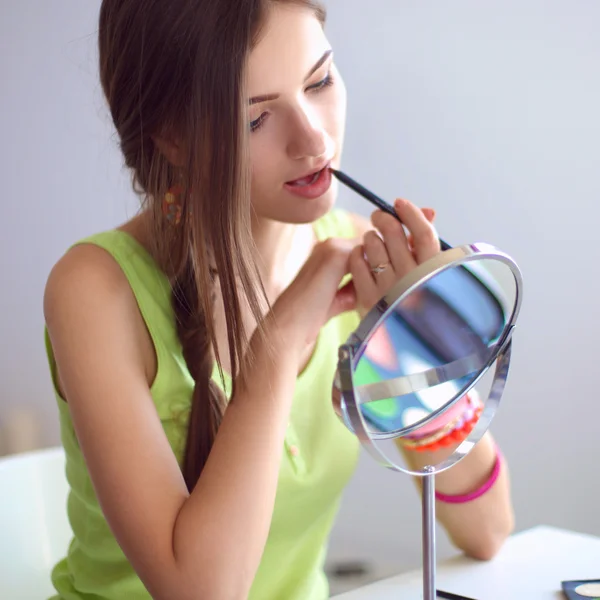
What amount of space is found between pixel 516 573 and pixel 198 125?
55 centimetres

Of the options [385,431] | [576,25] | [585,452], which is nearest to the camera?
[385,431]

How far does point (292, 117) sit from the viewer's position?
2.89 ft

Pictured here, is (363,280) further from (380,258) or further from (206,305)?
(206,305)

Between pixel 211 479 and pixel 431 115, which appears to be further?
pixel 431 115

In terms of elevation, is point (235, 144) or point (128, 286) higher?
point (235, 144)

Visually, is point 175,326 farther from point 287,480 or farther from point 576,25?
point 576,25

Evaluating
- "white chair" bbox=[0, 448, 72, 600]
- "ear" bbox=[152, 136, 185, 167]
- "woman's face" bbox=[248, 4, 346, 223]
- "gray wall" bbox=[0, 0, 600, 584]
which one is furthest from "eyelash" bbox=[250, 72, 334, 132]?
→ "gray wall" bbox=[0, 0, 600, 584]

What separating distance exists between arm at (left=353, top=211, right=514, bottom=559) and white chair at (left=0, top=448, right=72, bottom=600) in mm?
538

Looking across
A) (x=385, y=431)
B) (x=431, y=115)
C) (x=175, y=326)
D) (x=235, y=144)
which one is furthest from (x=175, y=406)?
(x=431, y=115)

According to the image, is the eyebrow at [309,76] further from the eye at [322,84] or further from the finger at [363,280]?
the finger at [363,280]

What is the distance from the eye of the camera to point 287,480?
41.7 inches

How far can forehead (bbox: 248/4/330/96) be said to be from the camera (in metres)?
0.87

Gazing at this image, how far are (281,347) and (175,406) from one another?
19 cm

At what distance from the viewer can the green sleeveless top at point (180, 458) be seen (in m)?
1.03
